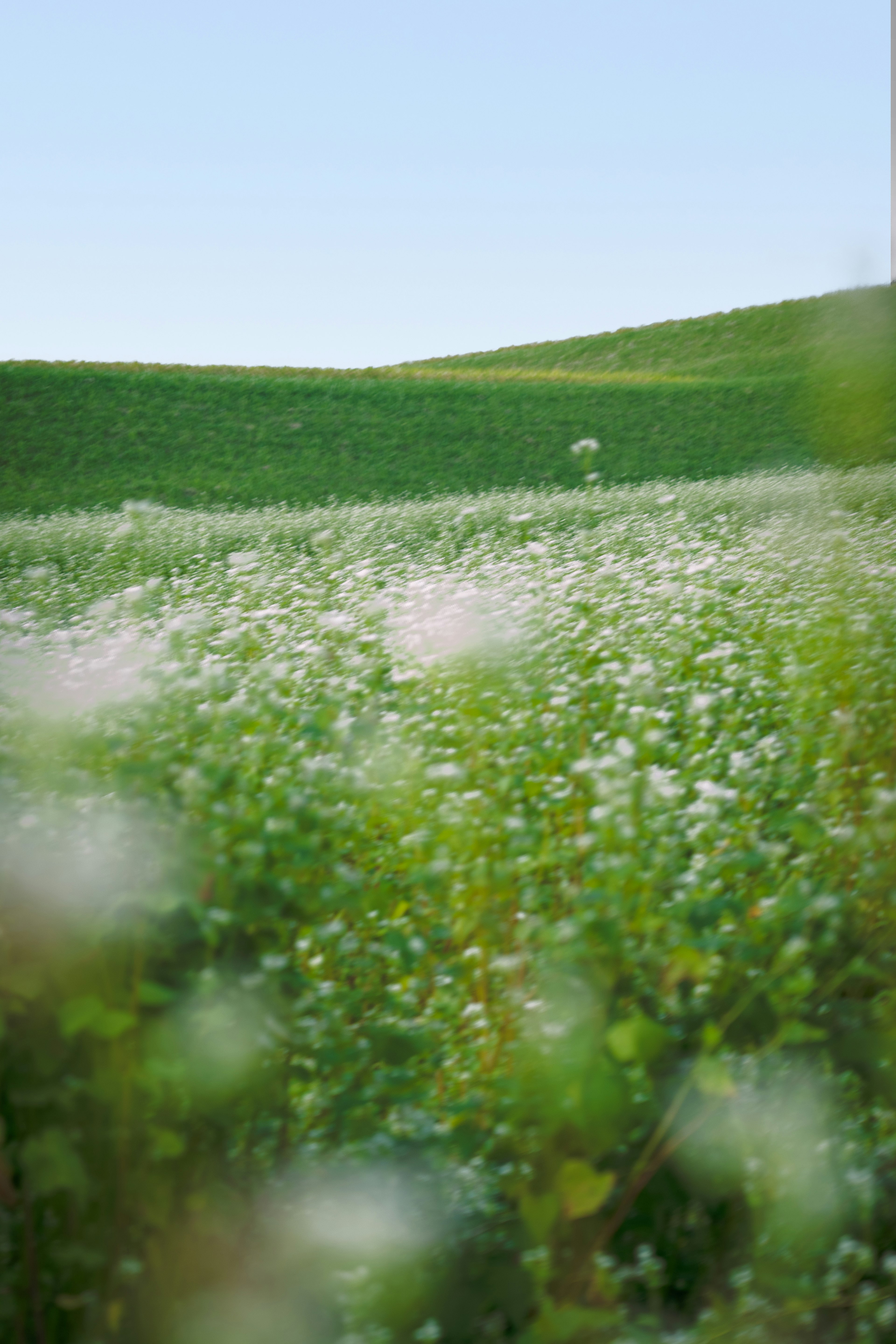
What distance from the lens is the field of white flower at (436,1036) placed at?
1.38 metres

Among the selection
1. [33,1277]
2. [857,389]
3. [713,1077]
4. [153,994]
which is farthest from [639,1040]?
[857,389]

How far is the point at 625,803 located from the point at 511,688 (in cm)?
191

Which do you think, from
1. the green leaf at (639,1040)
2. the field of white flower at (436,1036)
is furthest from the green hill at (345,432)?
the green leaf at (639,1040)

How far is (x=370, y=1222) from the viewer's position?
1.45 m

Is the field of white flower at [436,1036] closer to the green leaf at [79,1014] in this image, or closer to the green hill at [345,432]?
the green leaf at [79,1014]

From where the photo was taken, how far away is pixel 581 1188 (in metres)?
1.31

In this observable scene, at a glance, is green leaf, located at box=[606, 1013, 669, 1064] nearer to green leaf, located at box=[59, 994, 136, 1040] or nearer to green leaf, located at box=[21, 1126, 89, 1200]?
green leaf, located at box=[59, 994, 136, 1040]

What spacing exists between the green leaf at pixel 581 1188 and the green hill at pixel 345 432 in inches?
637

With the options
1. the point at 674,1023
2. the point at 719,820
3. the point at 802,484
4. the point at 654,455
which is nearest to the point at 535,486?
the point at 654,455

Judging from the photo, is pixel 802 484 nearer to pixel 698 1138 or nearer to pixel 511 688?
pixel 511 688

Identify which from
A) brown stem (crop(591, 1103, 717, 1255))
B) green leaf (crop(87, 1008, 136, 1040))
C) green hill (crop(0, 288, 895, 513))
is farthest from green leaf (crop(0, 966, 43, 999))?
green hill (crop(0, 288, 895, 513))

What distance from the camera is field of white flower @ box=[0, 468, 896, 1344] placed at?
138 centimetres

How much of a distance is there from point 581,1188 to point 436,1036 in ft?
3.14

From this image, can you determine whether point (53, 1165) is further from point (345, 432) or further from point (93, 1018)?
point (345, 432)
